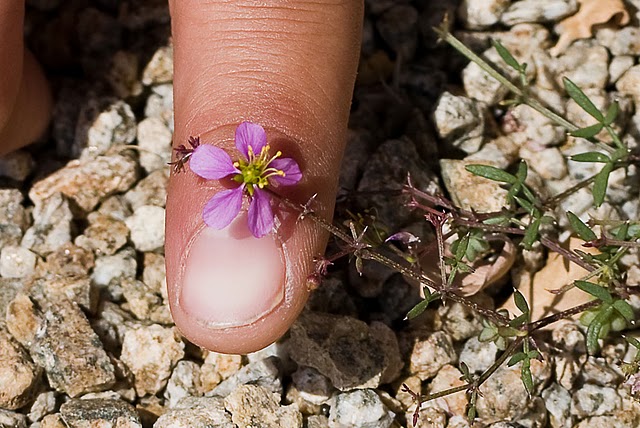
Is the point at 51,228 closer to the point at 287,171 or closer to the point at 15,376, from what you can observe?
the point at 15,376

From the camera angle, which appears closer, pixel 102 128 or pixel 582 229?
pixel 582 229

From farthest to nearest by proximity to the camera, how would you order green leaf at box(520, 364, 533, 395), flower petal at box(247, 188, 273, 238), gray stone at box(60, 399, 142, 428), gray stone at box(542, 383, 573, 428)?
gray stone at box(542, 383, 573, 428), gray stone at box(60, 399, 142, 428), green leaf at box(520, 364, 533, 395), flower petal at box(247, 188, 273, 238)

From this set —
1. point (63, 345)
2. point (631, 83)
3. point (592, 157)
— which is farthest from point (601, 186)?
point (63, 345)

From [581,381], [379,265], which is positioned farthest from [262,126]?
[581,381]

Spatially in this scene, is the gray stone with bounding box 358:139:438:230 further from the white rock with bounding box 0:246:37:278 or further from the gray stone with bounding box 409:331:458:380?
the white rock with bounding box 0:246:37:278

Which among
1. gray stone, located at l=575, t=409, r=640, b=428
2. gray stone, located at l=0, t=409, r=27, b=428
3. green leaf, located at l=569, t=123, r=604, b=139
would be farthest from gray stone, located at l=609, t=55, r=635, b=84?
gray stone, located at l=0, t=409, r=27, b=428

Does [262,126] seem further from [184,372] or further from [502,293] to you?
[502,293]

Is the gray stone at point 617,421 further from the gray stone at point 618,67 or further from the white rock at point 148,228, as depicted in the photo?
the white rock at point 148,228

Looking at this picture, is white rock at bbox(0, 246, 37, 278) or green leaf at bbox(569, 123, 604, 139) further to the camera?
white rock at bbox(0, 246, 37, 278)

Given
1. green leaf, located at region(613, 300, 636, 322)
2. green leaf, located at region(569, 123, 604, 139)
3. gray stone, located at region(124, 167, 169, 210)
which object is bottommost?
gray stone, located at region(124, 167, 169, 210)
